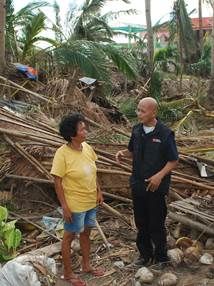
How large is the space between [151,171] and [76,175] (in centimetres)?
64

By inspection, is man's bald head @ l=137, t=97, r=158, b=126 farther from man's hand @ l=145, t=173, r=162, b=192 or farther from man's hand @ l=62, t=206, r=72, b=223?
man's hand @ l=62, t=206, r=72, b=223

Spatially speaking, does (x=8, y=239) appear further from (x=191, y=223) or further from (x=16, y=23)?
(x=16, y=23)

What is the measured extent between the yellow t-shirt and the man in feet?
1.32

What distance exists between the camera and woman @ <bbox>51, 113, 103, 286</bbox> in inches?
154

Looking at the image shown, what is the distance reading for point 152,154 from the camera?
4.07 m

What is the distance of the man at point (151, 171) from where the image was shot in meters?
4.02

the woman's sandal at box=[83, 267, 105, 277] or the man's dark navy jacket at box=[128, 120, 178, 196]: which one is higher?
the man's dark navy jacket at box=[128, 120, 178, 196]

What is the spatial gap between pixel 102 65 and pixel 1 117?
10.3 feet

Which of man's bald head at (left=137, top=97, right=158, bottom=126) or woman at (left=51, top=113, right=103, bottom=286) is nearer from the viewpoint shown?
woman at (left=51, top=113, right=103, bottom=286)

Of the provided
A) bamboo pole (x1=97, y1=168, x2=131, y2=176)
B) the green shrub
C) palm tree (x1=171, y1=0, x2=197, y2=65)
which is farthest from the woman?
palm tree (x1=171, y1=0, x2=197, y2=65)

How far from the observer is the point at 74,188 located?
399 cm

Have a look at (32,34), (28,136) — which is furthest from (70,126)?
(32,34)

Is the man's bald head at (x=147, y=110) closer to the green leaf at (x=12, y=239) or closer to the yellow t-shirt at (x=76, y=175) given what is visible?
the yellow t-shirt at (x=76, y=175)

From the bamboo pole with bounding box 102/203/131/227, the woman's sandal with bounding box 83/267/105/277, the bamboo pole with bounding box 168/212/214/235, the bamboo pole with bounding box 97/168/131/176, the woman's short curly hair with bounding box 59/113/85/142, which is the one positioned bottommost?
the woman's sandal with bounding box 83/267/105/277
